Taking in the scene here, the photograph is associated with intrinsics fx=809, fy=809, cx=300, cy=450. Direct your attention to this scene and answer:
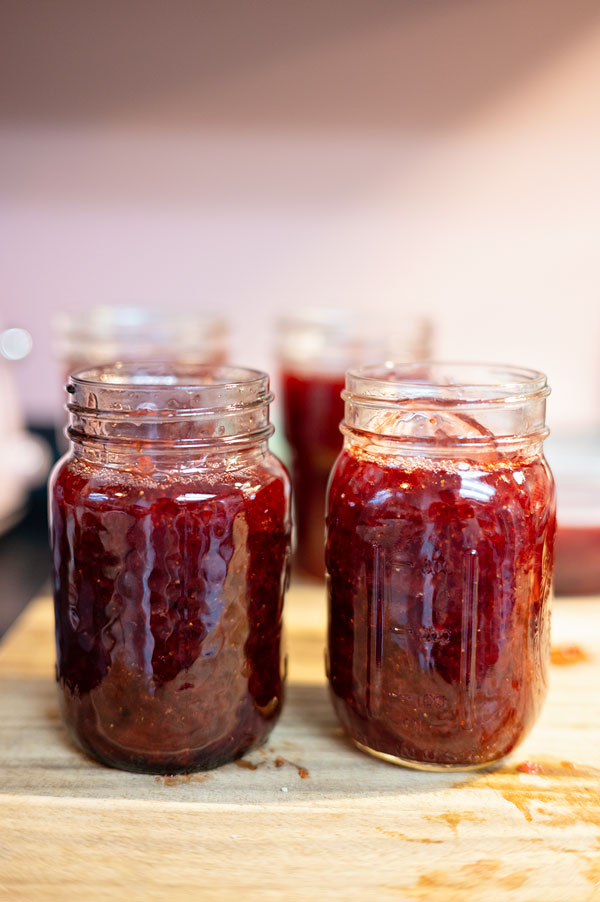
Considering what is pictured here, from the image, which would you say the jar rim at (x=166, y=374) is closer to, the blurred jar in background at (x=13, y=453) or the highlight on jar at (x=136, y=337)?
the highlight on jar at (x=136, y=337)

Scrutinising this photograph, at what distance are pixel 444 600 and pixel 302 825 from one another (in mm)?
212

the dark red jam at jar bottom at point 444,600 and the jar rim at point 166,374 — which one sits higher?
the jar rim at point 166,374

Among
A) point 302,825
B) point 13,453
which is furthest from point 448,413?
point 13,453

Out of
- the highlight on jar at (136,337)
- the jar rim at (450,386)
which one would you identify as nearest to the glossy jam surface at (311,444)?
the highlight on jar at (136,337)

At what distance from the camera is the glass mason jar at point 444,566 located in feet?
2.20

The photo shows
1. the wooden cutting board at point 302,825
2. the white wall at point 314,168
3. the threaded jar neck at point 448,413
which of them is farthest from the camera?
the white wall at point 314,168

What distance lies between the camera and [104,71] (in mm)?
1377

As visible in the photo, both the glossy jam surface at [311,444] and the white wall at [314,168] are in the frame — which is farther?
the white wall at [314,168]

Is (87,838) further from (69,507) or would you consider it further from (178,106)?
(178,106)

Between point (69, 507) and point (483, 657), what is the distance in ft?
1.23

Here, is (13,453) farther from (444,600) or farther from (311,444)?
(444,600)

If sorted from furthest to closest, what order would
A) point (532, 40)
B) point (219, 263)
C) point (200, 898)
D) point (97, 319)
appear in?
point (219, 263) < point (532, 40) < point (97, 319) < point (200, 898)

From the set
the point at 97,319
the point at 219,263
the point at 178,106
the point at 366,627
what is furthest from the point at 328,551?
the point at 178,106

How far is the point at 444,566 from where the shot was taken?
2.19 feet
